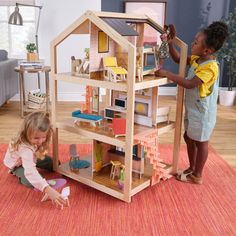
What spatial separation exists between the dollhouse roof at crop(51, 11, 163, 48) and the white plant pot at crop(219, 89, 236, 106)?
2624 millimetres

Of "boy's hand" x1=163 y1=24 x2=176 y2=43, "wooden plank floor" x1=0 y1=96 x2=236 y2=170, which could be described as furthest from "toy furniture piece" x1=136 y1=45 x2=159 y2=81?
"wooden plank floor" x1=0 y1=96 x2=236 y2=170

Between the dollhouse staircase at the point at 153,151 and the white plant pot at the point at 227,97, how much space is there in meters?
2.56

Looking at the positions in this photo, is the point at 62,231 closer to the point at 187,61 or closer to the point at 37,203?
the point at 37,203

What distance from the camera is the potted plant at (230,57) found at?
4.13 metres

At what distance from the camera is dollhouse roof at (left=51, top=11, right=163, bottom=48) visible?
1.64 meters

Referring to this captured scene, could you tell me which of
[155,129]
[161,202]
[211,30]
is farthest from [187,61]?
[161,202]

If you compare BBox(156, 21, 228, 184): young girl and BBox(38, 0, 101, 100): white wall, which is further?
BBox(38, 0, 101, 100): white wall

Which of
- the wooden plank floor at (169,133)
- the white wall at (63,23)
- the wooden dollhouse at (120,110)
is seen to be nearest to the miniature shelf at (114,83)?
the wooden dollhouse at (120,110)

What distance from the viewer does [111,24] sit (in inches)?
67.6

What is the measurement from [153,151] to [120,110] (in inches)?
11.7

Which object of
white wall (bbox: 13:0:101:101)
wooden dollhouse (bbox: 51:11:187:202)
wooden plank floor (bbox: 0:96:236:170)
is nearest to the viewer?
wooden dollhouse (bbox: 51:11:187:202)

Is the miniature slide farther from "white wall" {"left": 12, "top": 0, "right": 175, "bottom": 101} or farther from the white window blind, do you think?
the white window blind

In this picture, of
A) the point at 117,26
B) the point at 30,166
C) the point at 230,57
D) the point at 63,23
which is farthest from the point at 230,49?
the point at 30,166

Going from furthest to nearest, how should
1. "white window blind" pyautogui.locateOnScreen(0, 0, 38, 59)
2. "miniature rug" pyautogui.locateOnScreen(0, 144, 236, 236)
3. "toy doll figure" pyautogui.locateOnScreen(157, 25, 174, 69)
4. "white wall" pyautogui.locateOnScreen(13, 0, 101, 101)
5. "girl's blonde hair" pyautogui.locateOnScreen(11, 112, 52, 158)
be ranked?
"white window blind" pyautogui.locateOnScreen(0, 0, 38, 59), "white wall" pyautogui.locateOnScreen(13, 0, 101, 101), "toy doll figure" pyautogui.locateOnScreen(157, 25, 174, 69), "girl's blonde hair" pyautogui.locateOnScreen(11, 112, 52, 158), "miniature rug" pyautogui.locateOnScreen(0, 144, 236, 236)
